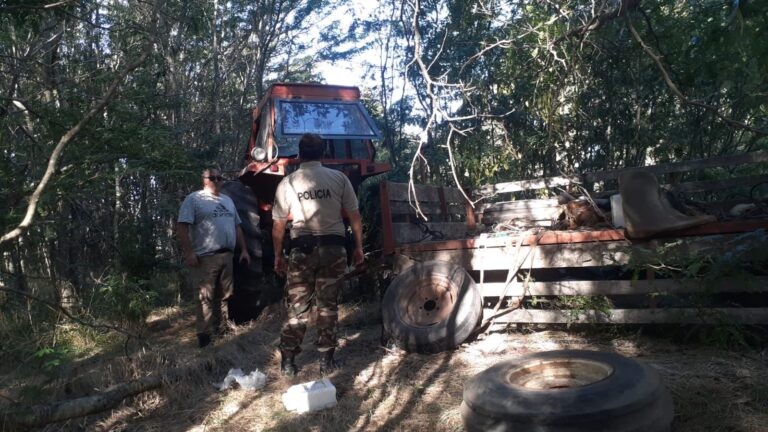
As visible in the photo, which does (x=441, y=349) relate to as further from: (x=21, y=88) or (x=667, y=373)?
(x=21, y=88)

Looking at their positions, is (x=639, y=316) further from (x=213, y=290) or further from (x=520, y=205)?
(x=213, y=290)

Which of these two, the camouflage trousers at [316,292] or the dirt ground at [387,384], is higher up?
the camouflage trousers at [316,292]

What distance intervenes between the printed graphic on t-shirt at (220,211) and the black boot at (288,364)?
1593 mm

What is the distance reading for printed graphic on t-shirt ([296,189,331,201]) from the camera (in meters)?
4.01

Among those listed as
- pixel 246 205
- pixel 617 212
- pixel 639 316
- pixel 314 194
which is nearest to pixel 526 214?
pixel 617 212

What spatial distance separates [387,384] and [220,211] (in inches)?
90.0

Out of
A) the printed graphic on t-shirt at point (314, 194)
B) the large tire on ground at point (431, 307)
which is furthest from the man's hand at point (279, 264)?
the large tire on ground at point (431, 307)

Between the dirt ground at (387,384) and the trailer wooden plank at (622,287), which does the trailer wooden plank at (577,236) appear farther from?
the dirt ground at (387,384)

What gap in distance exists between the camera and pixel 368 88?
14828 millimetres

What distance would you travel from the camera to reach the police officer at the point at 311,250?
3.99 metres

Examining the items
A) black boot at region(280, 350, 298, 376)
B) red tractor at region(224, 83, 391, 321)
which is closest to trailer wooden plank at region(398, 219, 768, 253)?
black boot at region(280, 350, 298, 376)

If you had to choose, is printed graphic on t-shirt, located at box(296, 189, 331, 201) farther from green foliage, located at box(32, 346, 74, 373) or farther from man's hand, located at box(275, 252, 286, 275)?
green foliage, located at box(32, 346, 74, 373)

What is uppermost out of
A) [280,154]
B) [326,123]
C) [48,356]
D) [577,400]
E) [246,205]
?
[326,123]

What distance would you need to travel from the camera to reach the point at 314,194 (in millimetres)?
4008
